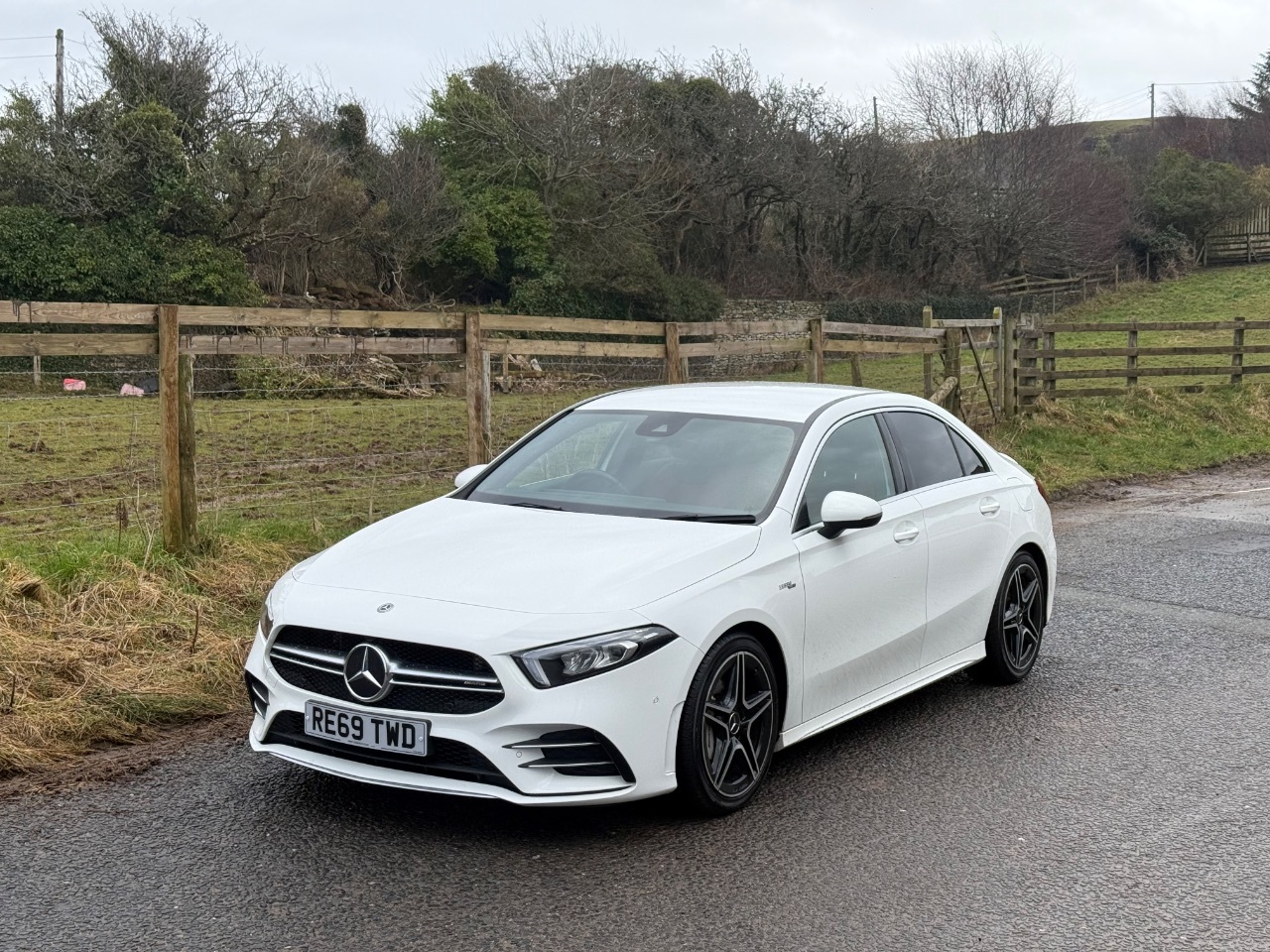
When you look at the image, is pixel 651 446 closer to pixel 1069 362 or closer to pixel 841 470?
pixel 841 470

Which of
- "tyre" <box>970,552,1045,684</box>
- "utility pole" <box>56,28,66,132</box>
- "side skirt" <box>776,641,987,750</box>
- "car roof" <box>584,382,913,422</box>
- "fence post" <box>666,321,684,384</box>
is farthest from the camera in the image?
"utility pole" <box>56,28,66,132</box>

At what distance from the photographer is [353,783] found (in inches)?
201

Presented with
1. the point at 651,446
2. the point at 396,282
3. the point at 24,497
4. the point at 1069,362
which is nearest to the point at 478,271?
the point at 396,282

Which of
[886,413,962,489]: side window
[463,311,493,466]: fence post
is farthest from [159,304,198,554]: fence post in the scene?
[886,413,962,489]: side window

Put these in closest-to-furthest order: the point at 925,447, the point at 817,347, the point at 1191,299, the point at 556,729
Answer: the point at 556,729 < the point at 925,447 < the point at 817,347 < the point at 1191,299

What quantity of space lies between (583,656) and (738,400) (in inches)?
89.4

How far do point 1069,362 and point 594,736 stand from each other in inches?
1233

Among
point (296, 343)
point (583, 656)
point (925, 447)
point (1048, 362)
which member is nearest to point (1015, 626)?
point (925, 447)

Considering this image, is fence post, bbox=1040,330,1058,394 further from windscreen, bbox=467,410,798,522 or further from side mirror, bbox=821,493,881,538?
side mirror, bbox=821,493,881,538

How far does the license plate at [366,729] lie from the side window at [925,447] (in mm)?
2857

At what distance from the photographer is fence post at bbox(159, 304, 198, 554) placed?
27.0 ft

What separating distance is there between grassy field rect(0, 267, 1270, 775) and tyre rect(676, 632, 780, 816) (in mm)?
2709

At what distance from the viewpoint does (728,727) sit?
4758mm

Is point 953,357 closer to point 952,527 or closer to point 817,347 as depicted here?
point 817,347
